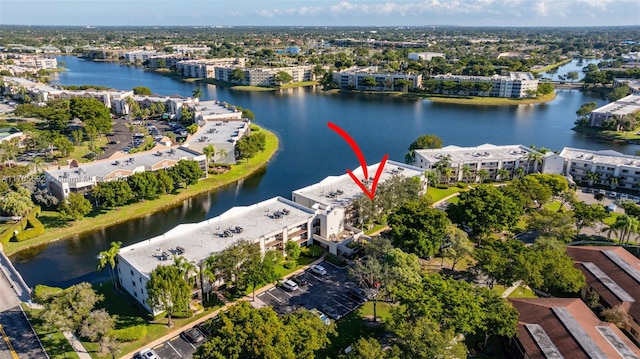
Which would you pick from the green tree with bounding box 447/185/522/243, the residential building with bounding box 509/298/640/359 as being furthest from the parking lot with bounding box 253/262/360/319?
the green tree with bounding box 447/185/522/243

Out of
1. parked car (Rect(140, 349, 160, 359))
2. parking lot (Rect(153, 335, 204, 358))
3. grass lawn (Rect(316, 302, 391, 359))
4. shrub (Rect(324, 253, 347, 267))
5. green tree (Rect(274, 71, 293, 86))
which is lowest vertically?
parking lot (Rect(153, 335, 204, 358))

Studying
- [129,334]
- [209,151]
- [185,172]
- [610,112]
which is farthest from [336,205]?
[610,112]

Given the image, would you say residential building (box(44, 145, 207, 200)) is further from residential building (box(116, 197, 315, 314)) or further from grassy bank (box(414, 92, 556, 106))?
grassy bank (box(414, 92, 556, 106))

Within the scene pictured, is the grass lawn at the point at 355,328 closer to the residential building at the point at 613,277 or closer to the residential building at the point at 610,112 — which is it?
the residential building at the point at 613,277

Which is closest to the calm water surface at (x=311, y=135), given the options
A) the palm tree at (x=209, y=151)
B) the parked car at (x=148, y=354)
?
the palm tree at (x=209, y=151)

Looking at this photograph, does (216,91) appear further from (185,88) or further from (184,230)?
(184,230)

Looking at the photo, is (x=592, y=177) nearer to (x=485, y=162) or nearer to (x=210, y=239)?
(x=485, y=162)
